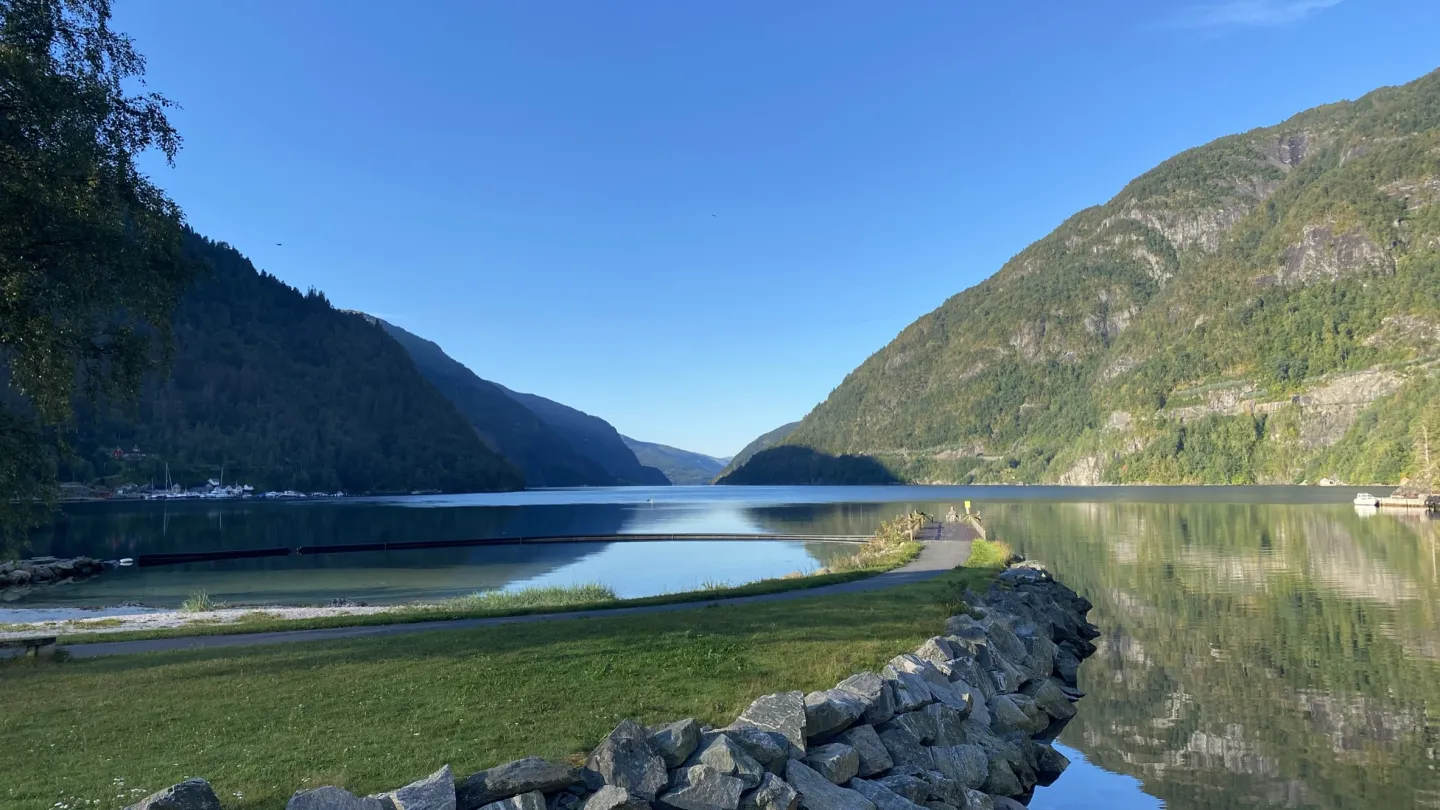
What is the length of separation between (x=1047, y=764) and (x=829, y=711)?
21.5 ft

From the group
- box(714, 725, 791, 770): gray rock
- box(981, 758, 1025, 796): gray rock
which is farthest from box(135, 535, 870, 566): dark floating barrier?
box(714, 725, 791, 770): gray rock

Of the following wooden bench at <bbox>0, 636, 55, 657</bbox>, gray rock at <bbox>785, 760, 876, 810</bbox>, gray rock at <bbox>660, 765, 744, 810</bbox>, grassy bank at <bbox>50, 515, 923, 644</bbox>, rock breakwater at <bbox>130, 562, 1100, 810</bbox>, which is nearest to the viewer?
rock breakwater at <bbox>130, 562, 1100, 810</bbox>

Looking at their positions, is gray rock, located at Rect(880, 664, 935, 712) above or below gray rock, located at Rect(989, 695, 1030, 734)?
above

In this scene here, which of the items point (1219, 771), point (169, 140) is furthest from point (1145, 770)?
point (169, 140)

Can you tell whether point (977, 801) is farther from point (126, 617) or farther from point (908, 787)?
point (126, 617)

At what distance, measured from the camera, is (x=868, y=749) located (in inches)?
474

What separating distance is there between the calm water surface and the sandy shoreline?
21.6ft

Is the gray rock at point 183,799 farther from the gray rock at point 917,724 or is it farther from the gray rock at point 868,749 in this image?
the gray rock at point 917,724

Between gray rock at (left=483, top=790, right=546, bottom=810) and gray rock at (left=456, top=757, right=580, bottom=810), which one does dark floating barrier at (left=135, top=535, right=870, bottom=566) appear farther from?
gray rock at (left=483, top=790, right=546, bottom=810)

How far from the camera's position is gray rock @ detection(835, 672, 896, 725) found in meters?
12.8

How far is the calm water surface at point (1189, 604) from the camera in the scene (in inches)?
599

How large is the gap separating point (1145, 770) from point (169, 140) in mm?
25137

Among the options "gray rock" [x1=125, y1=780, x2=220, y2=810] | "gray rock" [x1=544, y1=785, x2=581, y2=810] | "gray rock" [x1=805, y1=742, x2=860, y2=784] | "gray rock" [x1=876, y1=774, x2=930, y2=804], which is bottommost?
"gray rock" [x1=876, y1=774, x2=930, y2=804]

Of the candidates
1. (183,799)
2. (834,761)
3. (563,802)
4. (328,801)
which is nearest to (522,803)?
(563,802)
